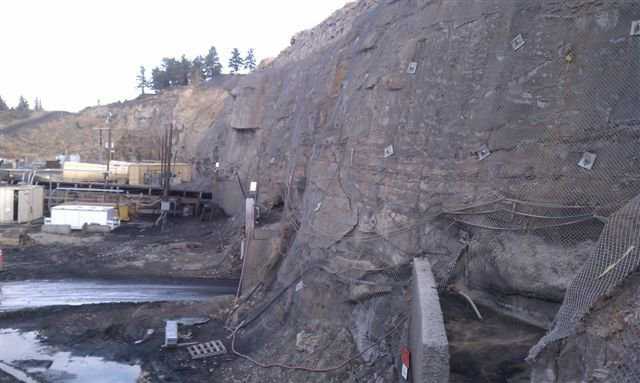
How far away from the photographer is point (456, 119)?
9.54m

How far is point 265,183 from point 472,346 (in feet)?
64.0

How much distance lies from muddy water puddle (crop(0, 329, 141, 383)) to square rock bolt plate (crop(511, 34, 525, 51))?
32.3 ft

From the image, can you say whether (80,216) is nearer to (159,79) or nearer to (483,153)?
(483,153)

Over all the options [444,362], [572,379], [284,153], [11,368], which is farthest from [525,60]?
[284,153]

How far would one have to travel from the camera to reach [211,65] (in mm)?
68312

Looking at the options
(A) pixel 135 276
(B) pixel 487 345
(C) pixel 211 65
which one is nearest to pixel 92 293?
(A) pixel 135 276

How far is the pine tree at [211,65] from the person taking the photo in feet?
223

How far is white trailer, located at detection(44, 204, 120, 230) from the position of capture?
94.4 ft

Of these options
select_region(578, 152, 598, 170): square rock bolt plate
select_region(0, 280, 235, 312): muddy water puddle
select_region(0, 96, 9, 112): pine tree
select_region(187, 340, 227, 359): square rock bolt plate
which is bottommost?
select_region(0, 280, 235, 312): muddy water puddle

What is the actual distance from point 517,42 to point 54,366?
38.0 feet

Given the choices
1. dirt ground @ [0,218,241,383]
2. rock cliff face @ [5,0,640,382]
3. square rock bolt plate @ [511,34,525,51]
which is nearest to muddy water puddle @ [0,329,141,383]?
dirt ground @ [0,218,241,383]

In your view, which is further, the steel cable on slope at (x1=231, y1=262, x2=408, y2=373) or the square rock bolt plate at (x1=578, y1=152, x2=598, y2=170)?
the steel cable on slope at (x1=231, y1=262, x2=408, y2=373)

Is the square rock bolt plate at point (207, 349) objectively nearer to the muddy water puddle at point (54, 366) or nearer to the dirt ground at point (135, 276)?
the dirt ground at point (135, 276)

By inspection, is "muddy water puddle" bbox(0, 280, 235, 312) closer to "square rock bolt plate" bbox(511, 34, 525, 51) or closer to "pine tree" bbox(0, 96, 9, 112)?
"square rock bolt plate" bbox(511, 34, 525, 51)
